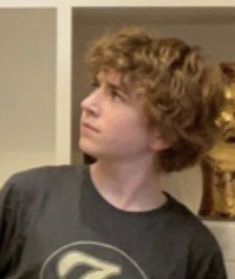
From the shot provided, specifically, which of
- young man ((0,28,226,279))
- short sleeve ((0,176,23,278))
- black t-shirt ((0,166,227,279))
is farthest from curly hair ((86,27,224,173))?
short sleeve ((0,176,23,278))

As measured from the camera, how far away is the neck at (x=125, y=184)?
1.23 metres

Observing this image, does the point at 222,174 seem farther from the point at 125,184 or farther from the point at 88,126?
the point at 88,126

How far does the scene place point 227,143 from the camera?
141 centimetres

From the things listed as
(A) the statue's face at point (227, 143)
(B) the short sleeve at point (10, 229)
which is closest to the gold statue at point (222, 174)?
(A) the statue's face at point (227, 143)

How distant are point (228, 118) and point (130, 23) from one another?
0.31m

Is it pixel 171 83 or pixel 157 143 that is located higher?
pixel 171 83

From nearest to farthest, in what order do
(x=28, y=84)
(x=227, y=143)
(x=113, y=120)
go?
(x=113, y=120), (x=227, y=143), (x=28, y=84)

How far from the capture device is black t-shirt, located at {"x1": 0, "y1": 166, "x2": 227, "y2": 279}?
1.18 m

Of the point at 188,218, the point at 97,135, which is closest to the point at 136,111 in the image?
the point at 97,135

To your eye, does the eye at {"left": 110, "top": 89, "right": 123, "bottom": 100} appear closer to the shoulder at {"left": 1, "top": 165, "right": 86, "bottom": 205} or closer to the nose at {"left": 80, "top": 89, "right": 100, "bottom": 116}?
the nose at {"left": 80, "top": 89, "right": 100, "bottom": 116}

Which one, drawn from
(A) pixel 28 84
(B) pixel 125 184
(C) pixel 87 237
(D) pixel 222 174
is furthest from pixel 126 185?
(A) pixel 28 84

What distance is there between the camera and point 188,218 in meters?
1.26

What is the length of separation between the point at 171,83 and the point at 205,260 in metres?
0.31

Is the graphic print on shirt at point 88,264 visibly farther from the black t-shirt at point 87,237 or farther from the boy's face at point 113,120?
the boy's face at point 113,120
